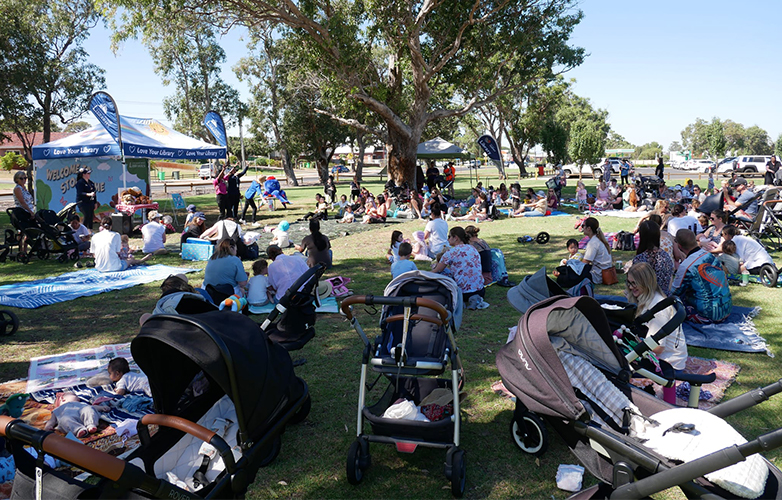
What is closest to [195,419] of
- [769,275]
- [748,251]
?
[769,275]

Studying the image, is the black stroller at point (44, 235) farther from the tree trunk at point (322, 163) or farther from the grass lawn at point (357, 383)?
the tree trunk at point (322, 163)

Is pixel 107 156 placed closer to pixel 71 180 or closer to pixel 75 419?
pixel 71 180

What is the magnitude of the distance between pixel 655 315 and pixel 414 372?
2.40 m

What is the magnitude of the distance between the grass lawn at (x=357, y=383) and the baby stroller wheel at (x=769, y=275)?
0.30 meters

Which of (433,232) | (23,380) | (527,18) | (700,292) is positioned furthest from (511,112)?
(23,380)

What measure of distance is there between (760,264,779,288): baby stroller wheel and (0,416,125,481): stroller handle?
10004mm

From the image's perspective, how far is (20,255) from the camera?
12.1m

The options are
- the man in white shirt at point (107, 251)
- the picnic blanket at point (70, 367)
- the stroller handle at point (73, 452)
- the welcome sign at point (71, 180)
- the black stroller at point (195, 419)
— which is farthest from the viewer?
the welcome sign at point (71, 180)

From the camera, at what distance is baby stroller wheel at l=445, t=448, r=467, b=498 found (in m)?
3.57

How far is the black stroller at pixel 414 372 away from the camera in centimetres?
372

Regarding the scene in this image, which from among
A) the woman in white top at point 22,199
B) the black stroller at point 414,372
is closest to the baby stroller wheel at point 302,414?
the black stroller at point 414,372

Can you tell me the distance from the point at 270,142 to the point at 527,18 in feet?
84.8

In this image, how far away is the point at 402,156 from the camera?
82.2 feet

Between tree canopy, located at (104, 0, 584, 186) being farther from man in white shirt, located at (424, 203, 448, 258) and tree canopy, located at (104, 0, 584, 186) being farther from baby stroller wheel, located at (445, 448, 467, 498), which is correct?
baby stroller wheel, located at (445, 448, 467, 498)
